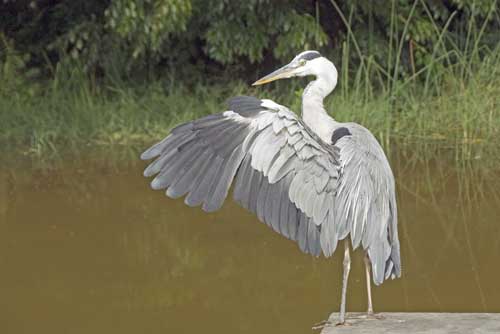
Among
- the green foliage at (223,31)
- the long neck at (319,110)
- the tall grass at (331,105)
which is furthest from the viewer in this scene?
the green foliage at (223,31)

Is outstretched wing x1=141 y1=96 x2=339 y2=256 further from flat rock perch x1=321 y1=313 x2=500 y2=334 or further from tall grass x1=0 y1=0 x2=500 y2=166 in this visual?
tall grass x1=0 y1=0 x2=500 y2=166

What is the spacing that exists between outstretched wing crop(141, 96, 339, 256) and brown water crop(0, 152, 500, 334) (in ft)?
3.40

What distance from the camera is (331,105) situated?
9531 mm

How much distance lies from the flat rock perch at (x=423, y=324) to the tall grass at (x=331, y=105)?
402 cm

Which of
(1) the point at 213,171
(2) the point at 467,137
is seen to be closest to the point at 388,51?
(2) the point at 467,137

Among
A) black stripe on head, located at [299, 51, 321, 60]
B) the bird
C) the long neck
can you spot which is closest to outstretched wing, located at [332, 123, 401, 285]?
the bird

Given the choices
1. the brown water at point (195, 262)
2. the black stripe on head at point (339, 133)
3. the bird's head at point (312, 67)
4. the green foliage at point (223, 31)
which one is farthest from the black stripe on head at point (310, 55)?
the green foliage at point (223, 31)

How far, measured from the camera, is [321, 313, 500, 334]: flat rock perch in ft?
14.6

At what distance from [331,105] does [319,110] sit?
4376mm

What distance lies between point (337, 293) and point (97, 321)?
1209 mm

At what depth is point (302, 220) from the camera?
4.66 meters

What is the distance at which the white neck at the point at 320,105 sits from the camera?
16.6ft

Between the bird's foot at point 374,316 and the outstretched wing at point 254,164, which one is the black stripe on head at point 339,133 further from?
the bird's foot at point 374,316

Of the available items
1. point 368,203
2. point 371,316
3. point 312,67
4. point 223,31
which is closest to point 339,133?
point 368,203
